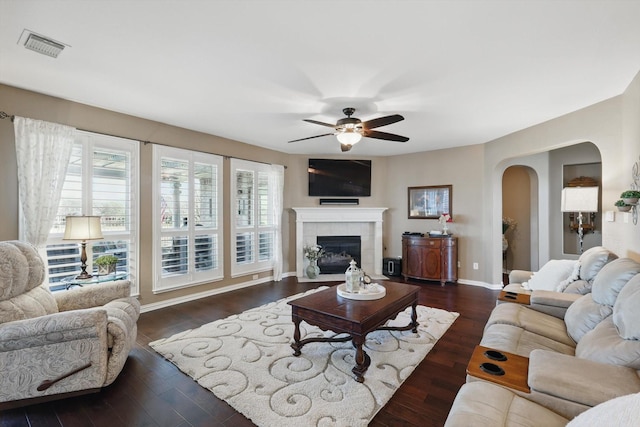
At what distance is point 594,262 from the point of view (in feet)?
8.48

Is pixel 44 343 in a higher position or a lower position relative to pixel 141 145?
lower

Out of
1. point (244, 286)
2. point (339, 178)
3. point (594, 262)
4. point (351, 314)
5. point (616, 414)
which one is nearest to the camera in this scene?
point (616, 414)

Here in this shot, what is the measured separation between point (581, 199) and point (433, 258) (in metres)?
2.45

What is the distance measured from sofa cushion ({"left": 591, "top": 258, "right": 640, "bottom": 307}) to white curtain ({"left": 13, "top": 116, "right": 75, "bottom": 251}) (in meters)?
5.09

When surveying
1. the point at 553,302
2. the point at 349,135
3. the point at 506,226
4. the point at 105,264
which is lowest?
the point at 553,302

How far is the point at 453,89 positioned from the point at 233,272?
434 centimetres

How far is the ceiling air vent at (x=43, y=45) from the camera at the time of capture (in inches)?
84.8

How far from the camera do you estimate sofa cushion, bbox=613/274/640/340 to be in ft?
4.85

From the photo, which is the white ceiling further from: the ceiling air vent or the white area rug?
the white area rug

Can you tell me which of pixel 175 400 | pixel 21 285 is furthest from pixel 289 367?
pixel 21 285

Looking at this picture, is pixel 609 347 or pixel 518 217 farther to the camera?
pixel 518 217

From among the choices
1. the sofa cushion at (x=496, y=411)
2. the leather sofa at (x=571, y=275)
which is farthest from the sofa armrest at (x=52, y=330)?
the leather sofa at (x=571, y=275)

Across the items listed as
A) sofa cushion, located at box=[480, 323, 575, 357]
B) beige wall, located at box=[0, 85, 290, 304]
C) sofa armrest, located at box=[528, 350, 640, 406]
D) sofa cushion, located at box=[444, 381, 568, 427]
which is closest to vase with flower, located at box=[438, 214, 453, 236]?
beige wall, located at box=[0, 85, 290, 304]

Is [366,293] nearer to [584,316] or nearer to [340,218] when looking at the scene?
[584,316]
